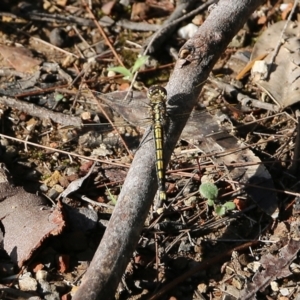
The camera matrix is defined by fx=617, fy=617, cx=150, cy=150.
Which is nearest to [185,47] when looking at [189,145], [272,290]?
[189,145]

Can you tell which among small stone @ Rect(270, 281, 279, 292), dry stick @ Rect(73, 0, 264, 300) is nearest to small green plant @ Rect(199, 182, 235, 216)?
dry stick @ Rect(73, 0, 264, 300)

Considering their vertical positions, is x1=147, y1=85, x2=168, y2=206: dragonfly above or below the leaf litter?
above

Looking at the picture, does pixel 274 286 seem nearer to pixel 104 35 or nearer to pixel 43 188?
pixel 43 188

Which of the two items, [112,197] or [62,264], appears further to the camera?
[112,197]

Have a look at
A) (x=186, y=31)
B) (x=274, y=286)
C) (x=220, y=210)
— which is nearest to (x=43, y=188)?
(x=220, y=210)


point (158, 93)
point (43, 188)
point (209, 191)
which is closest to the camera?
point (209, 191)

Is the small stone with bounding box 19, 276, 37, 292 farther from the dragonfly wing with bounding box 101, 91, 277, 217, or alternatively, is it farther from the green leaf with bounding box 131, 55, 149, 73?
the green leaf with bounding box 131, 55, 149, 73

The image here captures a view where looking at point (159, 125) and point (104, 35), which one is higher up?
point (159, 125)
